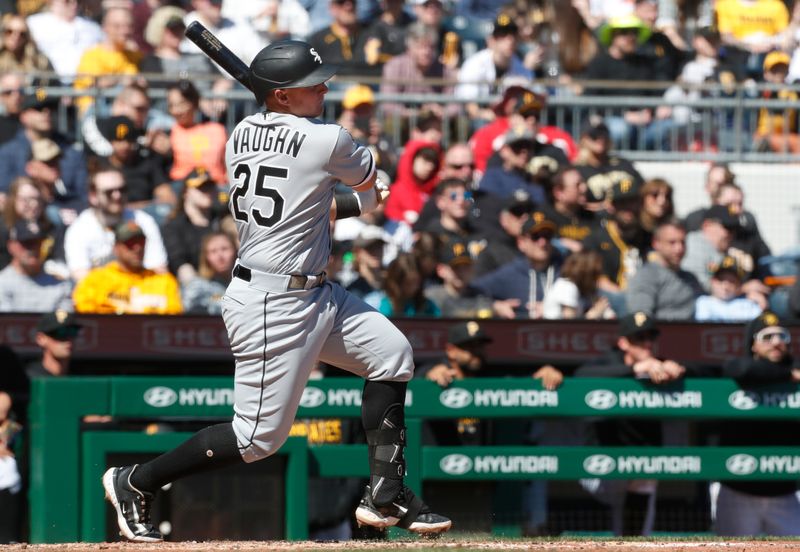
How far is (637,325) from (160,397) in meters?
2.62

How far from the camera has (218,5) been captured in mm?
12680

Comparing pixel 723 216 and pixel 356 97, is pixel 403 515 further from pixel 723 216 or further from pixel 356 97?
pixel 356 97

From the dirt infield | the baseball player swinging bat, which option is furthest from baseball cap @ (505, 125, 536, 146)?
the baseball player swinging bat

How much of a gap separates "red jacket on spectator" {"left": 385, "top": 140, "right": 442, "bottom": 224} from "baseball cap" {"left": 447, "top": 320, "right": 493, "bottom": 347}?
231 centimetres

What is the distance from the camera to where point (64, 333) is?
804 centimetres

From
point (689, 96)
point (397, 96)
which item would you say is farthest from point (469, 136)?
point (689, 96)

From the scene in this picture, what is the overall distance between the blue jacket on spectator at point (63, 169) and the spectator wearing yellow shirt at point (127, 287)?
114cm

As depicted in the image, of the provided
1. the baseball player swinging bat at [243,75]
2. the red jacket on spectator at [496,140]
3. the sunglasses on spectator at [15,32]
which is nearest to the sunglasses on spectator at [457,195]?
the red jacket on spectator at [496,140]

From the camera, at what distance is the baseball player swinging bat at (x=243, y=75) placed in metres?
5.54

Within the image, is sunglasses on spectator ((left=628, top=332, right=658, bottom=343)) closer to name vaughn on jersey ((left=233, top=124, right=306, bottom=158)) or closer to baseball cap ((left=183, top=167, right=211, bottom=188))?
baseball cap ((left=183, top=167, right=211, bottom=188))

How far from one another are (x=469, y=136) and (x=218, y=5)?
2.66 m

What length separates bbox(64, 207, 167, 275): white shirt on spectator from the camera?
9.45m

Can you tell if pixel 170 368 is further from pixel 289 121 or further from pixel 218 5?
pixel 218 5

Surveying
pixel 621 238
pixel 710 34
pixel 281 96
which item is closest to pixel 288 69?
pixel 281 96
